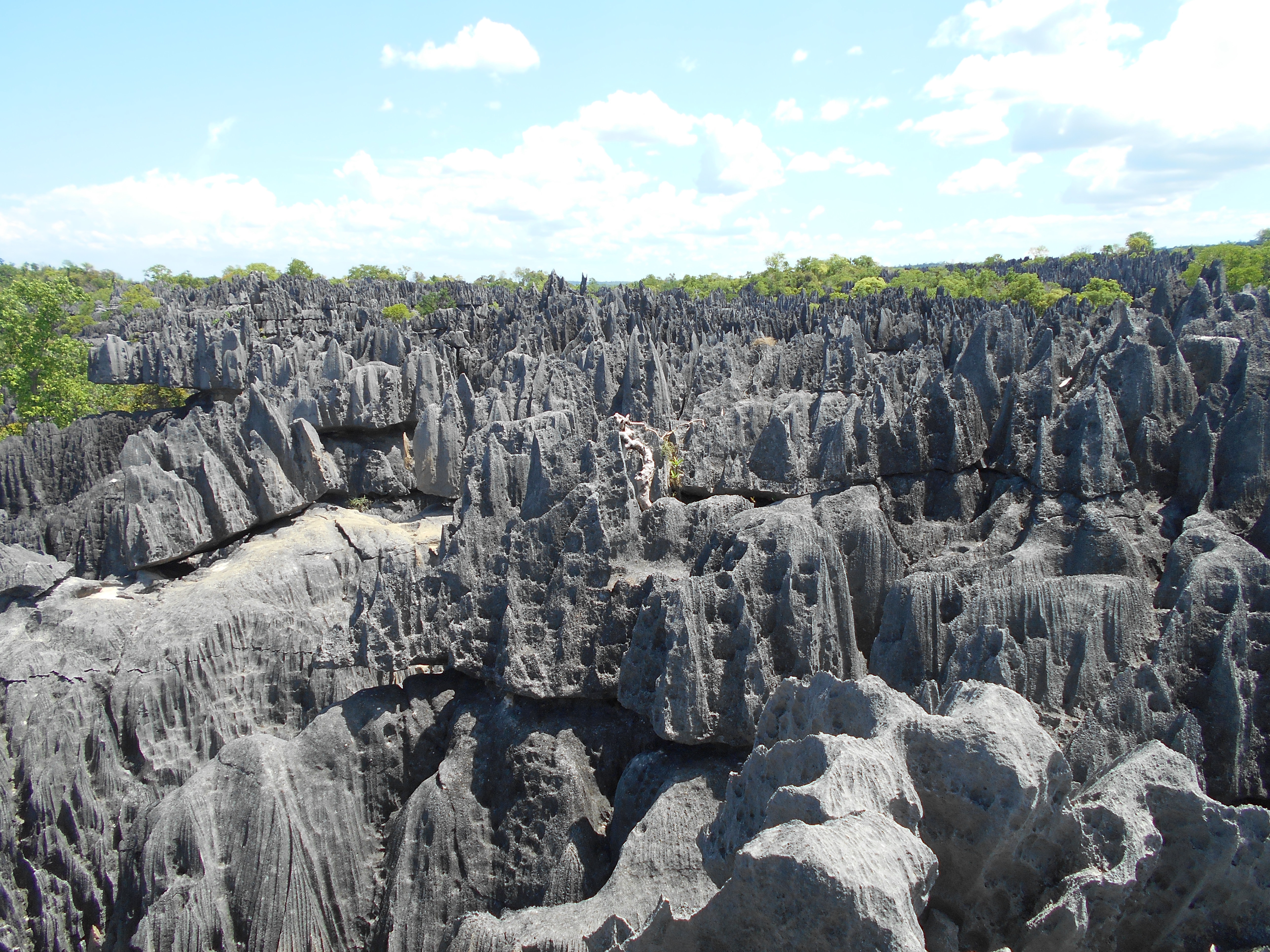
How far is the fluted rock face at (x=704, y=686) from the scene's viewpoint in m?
3.74

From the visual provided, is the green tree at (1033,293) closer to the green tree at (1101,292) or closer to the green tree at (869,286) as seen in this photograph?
the green tree at (1101,292)

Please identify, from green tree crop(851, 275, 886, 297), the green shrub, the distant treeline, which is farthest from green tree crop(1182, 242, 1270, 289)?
the green shrub

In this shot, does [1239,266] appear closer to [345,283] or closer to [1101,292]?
[1101,292]

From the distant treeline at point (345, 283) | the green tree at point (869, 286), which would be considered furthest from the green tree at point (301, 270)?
the green tree at point (869, 286)

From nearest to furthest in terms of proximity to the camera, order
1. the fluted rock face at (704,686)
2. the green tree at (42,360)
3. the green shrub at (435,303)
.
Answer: the fluted rock face at (704,686)
the green tree at (42,360)
the green shrub at (435,303)

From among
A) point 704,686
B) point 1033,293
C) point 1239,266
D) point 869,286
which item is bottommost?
point 704,686

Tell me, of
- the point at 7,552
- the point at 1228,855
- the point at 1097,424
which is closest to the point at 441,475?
the point at 7,552

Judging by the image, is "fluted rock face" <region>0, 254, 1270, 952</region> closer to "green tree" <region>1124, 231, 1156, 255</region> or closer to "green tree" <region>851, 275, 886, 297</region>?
"green tree" <region>851, 275, 886, 297</region>

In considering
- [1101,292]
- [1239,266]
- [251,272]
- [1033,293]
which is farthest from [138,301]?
A: [1239,266]

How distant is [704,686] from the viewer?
259 inches

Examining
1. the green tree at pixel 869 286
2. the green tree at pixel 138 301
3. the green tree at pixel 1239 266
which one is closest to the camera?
the green tree at pixel 1239 266

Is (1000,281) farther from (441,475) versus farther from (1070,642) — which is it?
(1070,642)

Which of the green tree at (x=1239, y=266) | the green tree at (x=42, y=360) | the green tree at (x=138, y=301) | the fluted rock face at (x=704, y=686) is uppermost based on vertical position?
the green tree at (x=138, y=301)

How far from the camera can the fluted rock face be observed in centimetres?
374
